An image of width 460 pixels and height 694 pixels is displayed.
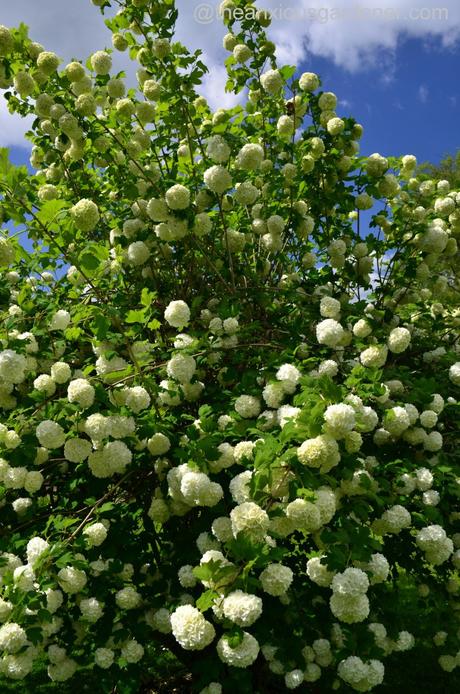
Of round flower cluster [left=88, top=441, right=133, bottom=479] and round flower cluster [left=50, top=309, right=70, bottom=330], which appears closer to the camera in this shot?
round flower cluster [left=88, top=441, right=133, bottom=479]

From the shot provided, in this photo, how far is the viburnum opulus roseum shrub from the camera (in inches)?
80.7

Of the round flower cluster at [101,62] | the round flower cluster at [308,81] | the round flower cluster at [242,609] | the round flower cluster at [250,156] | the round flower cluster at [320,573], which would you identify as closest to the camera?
the round flower cluster at [242,609]

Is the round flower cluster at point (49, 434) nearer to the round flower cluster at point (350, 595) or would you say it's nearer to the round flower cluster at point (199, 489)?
the round flower cluster at point (199, 489)

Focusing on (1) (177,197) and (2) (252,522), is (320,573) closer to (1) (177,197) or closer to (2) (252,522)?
(2) (252,522)

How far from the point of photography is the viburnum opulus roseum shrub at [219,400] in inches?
80.7

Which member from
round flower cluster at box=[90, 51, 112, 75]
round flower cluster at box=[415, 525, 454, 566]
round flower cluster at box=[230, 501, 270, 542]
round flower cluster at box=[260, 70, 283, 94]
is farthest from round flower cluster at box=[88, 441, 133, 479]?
round flower cluster at box=[260, 70, 283, 94]

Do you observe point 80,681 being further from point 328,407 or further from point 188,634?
point 328,407

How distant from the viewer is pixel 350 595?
6.12ft

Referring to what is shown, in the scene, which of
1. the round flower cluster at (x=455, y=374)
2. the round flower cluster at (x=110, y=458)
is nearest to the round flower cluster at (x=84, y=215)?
the round flower cluster at (x=110, y=458)

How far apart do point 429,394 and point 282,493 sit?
127cm

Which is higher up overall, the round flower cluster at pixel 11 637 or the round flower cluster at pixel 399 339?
the round flower cluster at pixel 399 339

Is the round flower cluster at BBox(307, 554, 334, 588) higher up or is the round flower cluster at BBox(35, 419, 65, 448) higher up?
the round flower cluster at BBox(35, 419, 65, 448)

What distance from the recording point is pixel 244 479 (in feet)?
6.61

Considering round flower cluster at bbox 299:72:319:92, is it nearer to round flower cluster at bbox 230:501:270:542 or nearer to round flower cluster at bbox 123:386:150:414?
round flower cluster at bbox 123:386:150:414
